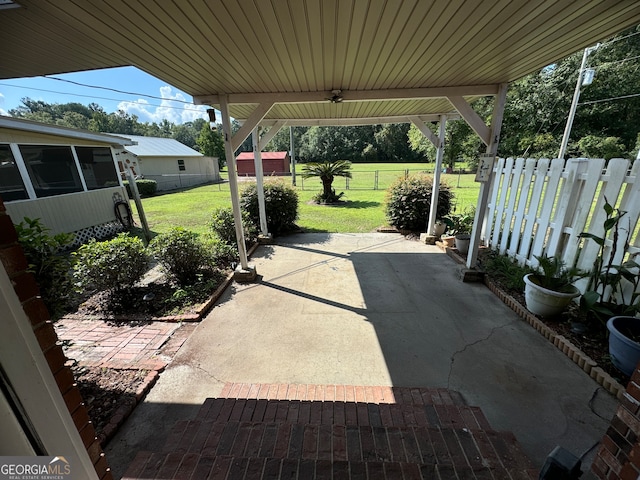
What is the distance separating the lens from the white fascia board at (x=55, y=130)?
17.6ft

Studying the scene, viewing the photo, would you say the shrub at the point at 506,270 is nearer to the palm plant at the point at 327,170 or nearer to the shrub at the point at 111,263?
the shrub at the point at 111,263

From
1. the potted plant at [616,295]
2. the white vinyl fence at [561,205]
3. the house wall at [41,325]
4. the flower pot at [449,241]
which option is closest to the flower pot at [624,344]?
the potted plant at [616,295]

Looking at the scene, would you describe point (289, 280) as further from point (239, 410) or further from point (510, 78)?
point (510, 78)

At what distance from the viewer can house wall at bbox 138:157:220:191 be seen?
62.0 ft

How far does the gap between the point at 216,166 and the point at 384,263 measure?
78.7ft

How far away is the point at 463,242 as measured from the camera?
5145 mm

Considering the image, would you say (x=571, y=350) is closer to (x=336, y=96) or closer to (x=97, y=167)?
(x=336, y=96)

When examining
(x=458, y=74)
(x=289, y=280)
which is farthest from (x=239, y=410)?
(x=458, y=74)

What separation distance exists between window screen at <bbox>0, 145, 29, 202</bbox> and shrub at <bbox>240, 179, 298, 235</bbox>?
4892 millimetres

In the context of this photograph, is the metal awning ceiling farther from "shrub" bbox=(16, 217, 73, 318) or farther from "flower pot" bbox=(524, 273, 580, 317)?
"flower pot" bbox=(524, 273, 580, 317)

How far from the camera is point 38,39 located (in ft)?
8.00

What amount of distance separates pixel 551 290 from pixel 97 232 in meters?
10.3

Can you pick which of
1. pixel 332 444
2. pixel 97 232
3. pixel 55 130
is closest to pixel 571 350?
pixel 332 444

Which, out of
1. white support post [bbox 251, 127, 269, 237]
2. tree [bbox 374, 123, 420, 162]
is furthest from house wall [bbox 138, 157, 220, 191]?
tree [bbox 374, 123, 420, 162]
